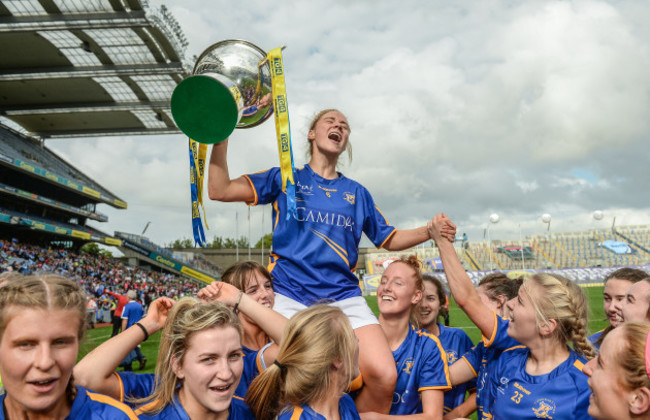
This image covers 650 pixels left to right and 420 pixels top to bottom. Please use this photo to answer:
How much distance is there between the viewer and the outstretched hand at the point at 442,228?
10.2 feet

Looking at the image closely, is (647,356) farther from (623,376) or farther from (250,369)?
(250,369)

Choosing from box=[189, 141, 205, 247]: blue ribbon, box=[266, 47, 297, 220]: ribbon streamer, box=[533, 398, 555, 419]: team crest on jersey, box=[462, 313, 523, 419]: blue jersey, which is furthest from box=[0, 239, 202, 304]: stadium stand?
box=[533, 398, 555, 419]: team crest on jersey

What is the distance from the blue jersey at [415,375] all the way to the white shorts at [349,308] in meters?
0.31

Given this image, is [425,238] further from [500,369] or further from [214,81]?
[214,81]

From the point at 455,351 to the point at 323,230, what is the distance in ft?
5.17

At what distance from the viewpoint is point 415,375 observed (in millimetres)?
3016

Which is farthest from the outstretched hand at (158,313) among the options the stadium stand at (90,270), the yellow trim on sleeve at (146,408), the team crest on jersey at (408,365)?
the stadium stand at (90,270)

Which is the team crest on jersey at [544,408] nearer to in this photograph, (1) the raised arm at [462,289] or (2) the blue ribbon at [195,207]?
(1) the raised arm at [462,289]

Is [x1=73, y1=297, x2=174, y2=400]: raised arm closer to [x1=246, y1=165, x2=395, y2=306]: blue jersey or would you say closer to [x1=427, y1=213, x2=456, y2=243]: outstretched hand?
[x1=246, y1=165, x2=395, y2=306]: blue jersey

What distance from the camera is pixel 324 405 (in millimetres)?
2252

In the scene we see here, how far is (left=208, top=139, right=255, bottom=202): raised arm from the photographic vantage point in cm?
299

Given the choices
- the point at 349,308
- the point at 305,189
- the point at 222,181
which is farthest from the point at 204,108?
the point at 349,308

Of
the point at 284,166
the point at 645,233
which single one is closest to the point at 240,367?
the point at 284,166

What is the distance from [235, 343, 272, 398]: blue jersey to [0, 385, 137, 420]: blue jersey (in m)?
0.85
